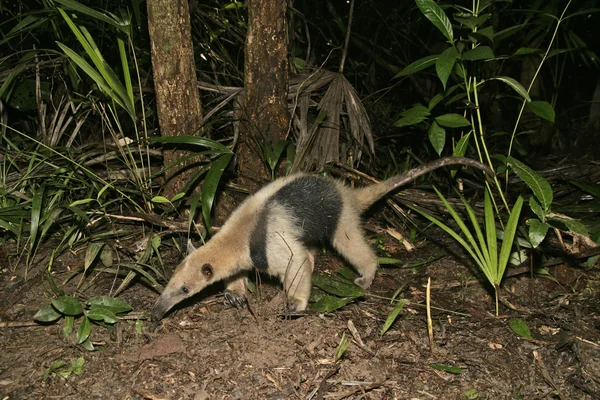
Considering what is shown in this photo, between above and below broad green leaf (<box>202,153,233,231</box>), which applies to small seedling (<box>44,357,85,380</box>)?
below

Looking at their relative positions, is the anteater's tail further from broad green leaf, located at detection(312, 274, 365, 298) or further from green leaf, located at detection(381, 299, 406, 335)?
green leaf, located at detection(381, 299, 406, 335)

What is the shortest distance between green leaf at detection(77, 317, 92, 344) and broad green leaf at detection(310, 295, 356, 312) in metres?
1.36

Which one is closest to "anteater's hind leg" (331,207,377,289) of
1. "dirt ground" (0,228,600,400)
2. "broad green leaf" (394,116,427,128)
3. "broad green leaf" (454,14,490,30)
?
"dirt ground" (0,228,600,400)

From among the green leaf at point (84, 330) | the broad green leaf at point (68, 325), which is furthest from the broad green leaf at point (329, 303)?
the broad green leaf at point (68, 325)

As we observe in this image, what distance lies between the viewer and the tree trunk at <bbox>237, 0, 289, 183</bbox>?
394 centimetres

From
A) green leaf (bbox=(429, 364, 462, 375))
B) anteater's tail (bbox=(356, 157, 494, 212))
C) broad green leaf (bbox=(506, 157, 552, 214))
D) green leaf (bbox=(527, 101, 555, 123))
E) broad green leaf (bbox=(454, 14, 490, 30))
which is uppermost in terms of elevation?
broad green leaf (bbox=(454, 14, 490, 30))

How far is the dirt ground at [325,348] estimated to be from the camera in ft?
9.52

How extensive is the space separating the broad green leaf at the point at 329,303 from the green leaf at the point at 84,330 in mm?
1357

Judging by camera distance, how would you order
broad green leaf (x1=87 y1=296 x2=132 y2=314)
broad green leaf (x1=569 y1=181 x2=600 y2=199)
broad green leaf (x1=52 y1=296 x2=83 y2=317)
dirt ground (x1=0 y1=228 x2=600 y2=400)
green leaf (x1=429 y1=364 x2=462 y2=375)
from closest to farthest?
dirt ground (x1=0 y1=228 x2=600 y2=400) < green leaf (x1=429 y1=364 x2=462 y2=375) < broad green leaf (x1=52 y1=296 x2=83 y2=317) < broad green leaf (x1=87 y1=296 x2=132 y2=314) < broad green leaf (x1=569 y1=181 x2=600 y2=199)

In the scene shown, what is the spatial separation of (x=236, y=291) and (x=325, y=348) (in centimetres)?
90

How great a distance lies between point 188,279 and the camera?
11.4 feet

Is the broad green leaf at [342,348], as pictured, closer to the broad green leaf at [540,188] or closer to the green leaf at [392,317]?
the green leaf at [392,317]

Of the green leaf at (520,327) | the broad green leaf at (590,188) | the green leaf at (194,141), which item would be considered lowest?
the green leaf at (520,327)

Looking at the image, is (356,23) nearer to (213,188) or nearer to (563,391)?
(213,188)
